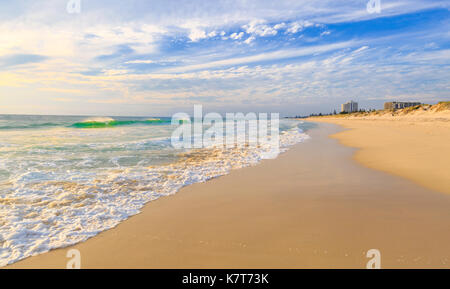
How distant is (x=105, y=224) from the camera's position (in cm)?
342

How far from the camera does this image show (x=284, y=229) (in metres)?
3.15

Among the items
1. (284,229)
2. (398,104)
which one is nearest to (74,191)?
(284,229)

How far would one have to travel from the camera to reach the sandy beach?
98.9 inches

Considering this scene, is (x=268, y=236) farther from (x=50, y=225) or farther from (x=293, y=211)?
(x=50, y=225)

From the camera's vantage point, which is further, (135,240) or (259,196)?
(259,196)

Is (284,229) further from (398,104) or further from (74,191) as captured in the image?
(398,104)

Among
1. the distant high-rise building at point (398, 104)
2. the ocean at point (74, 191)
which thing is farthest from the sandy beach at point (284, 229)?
the distant high-rise building at point (398, 104)

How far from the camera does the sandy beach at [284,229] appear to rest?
2.51 meters

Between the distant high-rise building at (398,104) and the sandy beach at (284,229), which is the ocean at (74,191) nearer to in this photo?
the sandy beach at (284,229)

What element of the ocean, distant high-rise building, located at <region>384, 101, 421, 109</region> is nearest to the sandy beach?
the ocean
